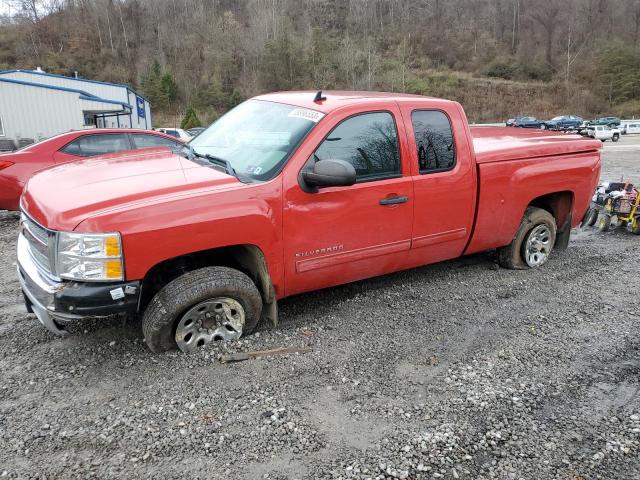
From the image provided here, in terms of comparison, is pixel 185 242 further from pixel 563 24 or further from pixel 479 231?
pixel 563 24

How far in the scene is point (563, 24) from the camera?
91500 mm

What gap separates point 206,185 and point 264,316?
1270mm

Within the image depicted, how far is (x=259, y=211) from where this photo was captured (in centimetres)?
343

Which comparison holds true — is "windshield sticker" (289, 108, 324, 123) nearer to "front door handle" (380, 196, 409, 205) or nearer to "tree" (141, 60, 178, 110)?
"front door handle" (380, 196, 409, 205)

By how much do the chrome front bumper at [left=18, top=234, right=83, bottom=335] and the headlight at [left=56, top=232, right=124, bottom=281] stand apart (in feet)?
0.51

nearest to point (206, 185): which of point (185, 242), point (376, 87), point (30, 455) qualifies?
point (185, 242)

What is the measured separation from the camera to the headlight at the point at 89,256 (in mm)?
2934

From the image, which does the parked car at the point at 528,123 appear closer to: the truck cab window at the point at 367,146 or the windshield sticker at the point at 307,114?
the truck cab window at the point at 367,146

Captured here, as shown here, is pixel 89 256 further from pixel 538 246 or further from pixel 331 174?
pixel 538 246

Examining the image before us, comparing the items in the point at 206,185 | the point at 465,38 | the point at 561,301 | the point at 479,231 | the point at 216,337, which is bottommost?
the point at 561,301

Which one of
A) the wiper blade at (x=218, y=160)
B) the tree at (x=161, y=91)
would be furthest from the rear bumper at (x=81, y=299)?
the tree at (x=161, y=91)

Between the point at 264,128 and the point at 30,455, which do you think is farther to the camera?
the point at 264,128

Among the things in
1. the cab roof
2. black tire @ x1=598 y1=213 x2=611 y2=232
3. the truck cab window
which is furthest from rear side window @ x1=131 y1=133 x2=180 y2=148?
black tire @ x1=598 y1=213 x2=611 y2=232

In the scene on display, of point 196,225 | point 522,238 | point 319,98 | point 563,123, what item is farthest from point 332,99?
point 563,123
